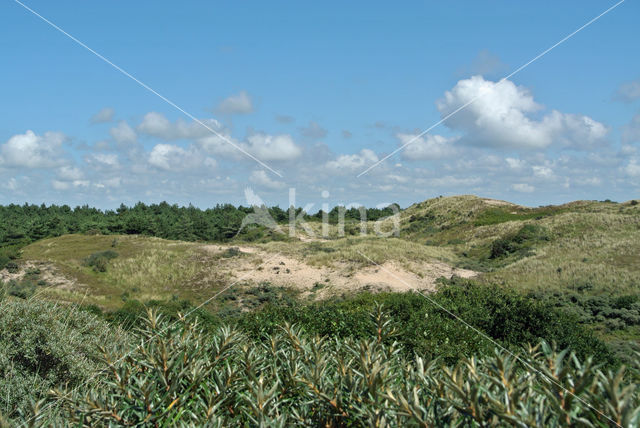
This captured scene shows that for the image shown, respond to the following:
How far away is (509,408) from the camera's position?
2080 millimetres

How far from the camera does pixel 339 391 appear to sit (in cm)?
277

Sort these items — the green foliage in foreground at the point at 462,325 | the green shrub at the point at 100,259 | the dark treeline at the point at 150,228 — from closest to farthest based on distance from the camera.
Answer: the green foliage in foreground at the point at 462,325, the green shrub at the point at 100,259, the dark treeline at the point at 150,228

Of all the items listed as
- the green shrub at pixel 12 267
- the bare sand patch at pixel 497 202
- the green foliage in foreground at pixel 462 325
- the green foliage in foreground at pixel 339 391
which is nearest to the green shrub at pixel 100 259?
the green shrub at pixel 12 267

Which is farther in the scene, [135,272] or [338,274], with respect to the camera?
[135,272]

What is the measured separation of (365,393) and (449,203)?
71238 millimetres

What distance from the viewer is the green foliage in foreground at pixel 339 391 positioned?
83.2 inches

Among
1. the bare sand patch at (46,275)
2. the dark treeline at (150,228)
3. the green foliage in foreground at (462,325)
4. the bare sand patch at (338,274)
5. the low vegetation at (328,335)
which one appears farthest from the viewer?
the dark treeline at (150,228)

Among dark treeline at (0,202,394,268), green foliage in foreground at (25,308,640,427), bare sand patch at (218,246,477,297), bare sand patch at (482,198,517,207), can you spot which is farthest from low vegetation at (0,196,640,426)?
bare sand patch at (482,198,517,207)

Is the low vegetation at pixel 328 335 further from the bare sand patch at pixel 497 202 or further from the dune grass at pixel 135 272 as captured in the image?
the bare sand patch at pixel 497 202

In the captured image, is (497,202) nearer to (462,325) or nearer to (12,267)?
(12,267)

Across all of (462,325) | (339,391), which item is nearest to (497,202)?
(462,325)

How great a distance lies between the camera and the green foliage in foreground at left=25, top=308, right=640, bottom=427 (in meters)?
2.11

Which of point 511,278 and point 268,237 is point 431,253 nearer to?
point 511,278

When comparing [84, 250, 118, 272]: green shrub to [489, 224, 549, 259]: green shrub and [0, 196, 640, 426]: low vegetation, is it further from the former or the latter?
[489, 224, 549, 259]: green shrub
